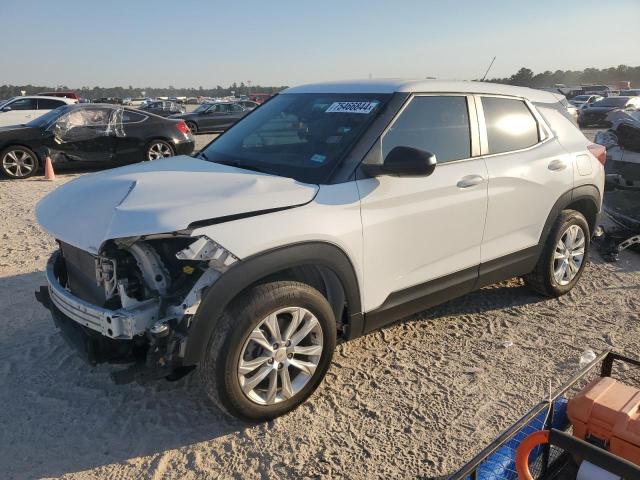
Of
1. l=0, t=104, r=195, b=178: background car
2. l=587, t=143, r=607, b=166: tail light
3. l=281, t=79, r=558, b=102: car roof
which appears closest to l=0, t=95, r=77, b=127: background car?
l=0, t=104, r=195, b=178: background car

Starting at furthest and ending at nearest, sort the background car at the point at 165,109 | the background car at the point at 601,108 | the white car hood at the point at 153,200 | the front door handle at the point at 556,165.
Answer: the background car at the point at 165,109, the background car at the point at 601,108, the front door handle at the point at 556,165, the white car hood at the point at 153,200

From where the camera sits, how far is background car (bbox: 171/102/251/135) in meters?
21.5

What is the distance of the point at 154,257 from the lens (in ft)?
8.88

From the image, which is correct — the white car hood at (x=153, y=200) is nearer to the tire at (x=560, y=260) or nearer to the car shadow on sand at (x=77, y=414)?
the car shadow on sand at (x=77, y=414)

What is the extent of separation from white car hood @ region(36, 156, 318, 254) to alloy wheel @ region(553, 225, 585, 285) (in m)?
2.65

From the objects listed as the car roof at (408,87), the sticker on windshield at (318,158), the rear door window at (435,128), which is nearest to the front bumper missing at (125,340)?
the sticker on windshield at (318,158)

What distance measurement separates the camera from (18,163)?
1016 centimetres

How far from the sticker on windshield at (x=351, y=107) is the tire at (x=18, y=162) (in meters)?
8.77

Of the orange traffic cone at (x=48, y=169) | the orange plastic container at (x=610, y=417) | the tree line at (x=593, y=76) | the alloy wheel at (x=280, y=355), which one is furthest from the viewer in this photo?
the tree line at (x=593, y=76)

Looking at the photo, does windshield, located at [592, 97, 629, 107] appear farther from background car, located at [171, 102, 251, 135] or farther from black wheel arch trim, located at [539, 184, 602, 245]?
black wheel arch trim, located at [539, 184, 602, 245]

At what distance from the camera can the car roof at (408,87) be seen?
11.5 feet

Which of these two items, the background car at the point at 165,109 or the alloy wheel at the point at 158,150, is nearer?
the alloy wheel at the point at 158,150

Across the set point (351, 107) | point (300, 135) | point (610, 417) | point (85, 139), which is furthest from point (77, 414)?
point (85, 139)

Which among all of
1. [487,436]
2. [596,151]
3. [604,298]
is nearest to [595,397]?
[487,436]
